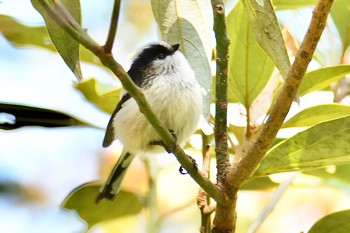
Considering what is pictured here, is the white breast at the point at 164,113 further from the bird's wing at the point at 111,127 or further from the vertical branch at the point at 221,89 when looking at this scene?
the vertical branch at the point at 221,89

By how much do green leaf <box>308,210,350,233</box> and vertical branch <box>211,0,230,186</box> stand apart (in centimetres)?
32

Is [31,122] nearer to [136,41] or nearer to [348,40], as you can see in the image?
[348,40]

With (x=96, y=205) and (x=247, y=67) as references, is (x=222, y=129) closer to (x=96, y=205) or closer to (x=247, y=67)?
(x=247, y=67)

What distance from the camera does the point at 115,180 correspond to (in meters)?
1.91

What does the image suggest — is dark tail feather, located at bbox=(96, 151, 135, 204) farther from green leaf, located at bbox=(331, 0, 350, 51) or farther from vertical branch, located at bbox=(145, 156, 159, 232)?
green leaf, located at bbox=(331, 0, 350, 51)

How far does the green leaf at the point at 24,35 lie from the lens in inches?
68.9

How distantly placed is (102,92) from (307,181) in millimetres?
582

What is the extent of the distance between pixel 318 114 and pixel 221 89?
0.43m

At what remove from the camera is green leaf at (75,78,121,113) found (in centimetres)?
157

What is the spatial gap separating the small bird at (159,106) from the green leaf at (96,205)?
3 cm

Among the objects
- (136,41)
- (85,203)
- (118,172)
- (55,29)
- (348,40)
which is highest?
(136,41)

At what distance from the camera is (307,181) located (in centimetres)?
178

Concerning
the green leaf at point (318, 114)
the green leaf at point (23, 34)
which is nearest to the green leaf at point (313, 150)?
the green leaf at point (318, 114)

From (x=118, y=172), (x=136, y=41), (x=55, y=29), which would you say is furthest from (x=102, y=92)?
Result: (x=136, y=41)
